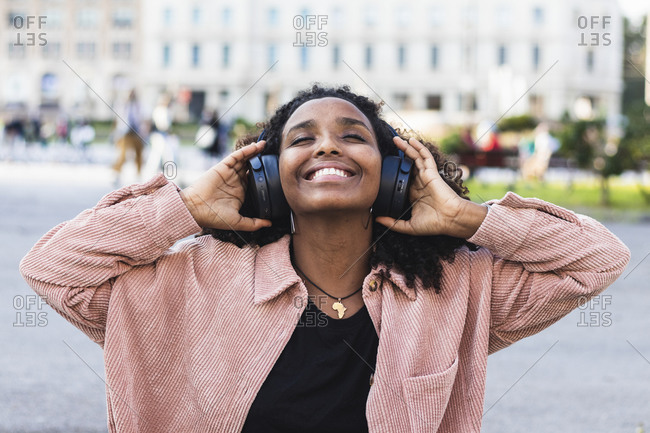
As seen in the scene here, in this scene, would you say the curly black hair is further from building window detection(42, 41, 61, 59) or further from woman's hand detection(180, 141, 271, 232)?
building window detection(42, 41, 61, 59)

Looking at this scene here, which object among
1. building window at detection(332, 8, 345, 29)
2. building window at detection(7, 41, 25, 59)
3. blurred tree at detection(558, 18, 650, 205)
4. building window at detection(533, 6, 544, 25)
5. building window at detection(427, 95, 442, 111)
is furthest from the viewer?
building window at detection(7, 41, 25, 59)

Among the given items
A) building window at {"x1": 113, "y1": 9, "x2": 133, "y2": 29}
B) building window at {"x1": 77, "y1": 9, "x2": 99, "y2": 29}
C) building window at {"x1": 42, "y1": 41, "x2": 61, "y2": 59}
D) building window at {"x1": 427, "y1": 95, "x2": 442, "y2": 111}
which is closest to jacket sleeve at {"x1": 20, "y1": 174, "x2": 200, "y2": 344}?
building window at {"x1": 427, "y1": 95, "x2": 442, "y2": 111}

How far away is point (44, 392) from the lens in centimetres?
468

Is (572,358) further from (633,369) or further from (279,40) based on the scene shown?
(279,40)

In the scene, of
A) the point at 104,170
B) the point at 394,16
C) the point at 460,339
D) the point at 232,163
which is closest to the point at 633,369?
the point at 460,339

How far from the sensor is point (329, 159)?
2521mm

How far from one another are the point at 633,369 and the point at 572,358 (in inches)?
16.1

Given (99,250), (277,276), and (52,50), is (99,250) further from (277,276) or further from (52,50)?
(52,50)

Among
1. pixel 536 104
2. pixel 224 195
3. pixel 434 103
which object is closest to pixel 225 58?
pixel 434 103

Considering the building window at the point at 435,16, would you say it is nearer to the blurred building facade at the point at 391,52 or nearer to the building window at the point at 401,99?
the blurred building facade at the point at 391,52

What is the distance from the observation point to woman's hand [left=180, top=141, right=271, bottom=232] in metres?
2.60

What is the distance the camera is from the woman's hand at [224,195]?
8.54 ft

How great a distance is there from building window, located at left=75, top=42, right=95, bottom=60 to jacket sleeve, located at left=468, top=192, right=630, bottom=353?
7578 centimetres

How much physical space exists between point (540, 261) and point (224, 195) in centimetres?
103
